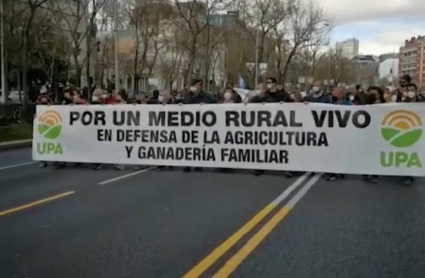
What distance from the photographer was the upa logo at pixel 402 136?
11969 millimetres

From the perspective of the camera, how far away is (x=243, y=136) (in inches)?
508

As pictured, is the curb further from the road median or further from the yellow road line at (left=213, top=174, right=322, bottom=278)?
the yellow road line at (left=213, top=174, right=322, bottom=278)

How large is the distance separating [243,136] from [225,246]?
19.9 feet

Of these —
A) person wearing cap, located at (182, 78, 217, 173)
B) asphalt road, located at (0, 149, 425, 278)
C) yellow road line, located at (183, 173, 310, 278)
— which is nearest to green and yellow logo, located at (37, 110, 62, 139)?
asphalt road, located at (0, 149, 425, 278)

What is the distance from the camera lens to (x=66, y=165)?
47.6 ft

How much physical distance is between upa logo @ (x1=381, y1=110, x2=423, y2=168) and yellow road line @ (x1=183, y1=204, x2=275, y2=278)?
385cm

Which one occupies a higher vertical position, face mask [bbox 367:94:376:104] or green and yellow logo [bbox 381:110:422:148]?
face mask [bbox 367:94:376:104]

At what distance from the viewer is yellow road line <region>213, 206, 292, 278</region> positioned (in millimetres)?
6051

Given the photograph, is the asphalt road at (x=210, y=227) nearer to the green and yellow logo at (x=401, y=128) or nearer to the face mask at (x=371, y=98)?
the green and yellow logo at (x=401, y=128)

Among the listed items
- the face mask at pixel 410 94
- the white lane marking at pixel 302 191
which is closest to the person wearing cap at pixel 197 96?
the white lane marking at pixel 302 191

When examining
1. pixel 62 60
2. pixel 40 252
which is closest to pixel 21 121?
pixel 40 252

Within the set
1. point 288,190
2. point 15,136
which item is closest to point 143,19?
point 15,136

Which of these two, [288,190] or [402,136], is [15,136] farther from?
[402,136]

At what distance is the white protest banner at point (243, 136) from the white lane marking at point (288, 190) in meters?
0.33
